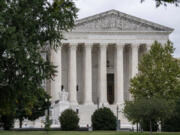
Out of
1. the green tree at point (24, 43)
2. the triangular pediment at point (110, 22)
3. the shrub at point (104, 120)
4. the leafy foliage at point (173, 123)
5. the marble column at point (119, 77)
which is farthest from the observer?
the marble column at point (119, 77)

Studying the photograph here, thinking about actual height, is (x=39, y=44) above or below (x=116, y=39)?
below

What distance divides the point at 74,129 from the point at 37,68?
32.2 meters

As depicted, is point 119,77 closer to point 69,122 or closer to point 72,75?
point 72,75

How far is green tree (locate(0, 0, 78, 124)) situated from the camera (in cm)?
2306

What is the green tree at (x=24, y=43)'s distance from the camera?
23062 mm

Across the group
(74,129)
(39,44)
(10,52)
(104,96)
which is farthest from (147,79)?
(104,96)

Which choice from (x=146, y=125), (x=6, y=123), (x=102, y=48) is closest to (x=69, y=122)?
(x=6, y=123)

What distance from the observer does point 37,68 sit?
24.7 m

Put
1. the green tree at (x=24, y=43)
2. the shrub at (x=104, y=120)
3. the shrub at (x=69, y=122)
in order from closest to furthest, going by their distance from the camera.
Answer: the green tree at (x=24, y=43), the shrub at (x=104, y=120), the shrub at (x=69, y=122)

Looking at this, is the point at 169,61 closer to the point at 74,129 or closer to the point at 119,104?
the point at 74,129

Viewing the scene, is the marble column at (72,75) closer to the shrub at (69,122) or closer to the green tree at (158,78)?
the shrub at (69,122)

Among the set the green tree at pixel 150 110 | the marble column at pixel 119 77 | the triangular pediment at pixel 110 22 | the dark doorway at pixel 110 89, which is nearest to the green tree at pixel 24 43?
the green tree at pixel 150 110

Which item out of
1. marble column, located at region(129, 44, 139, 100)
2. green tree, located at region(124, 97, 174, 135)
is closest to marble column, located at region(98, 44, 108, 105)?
marble column, located at region(129, 44, 139, 100)

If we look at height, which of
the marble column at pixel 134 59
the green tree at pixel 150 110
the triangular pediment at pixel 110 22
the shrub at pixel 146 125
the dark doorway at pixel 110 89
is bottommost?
the shrub at pixel 146 125
